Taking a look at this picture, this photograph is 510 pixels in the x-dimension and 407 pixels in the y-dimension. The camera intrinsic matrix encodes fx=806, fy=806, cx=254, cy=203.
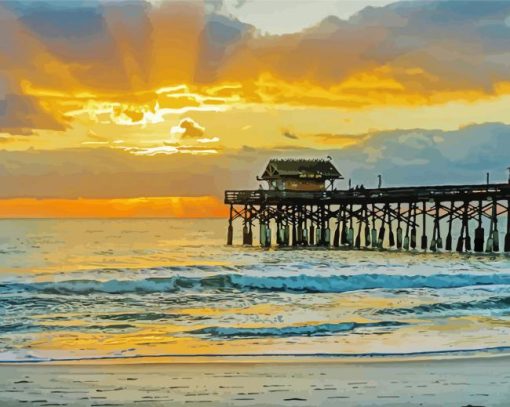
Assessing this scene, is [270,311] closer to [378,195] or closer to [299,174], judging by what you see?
[378,195]

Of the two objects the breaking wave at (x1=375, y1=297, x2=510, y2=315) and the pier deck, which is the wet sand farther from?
the pier deck

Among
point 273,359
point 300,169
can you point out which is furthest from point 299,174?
point 273,359

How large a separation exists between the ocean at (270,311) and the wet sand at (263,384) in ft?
2.79

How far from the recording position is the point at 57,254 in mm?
48969

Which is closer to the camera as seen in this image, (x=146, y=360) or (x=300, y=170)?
(x=146, y=360)

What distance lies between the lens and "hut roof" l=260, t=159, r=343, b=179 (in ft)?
160

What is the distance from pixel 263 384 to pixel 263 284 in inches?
605

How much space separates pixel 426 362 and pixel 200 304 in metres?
9.30

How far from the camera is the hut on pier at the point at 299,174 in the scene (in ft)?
160

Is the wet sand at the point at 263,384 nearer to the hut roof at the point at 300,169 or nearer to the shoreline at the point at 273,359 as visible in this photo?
the shoreline at the point at 273,359

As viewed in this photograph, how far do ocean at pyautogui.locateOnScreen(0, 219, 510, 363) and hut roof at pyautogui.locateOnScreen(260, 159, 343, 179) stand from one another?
15873mm

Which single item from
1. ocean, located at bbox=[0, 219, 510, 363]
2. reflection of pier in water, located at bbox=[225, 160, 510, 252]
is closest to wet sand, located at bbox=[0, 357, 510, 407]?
ocean, located at bbox=[0, 219, 510, 363]

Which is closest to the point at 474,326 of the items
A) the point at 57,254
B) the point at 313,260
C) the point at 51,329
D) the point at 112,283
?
the point at 51,329

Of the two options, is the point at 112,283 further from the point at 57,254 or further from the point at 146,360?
the point at 57,254
